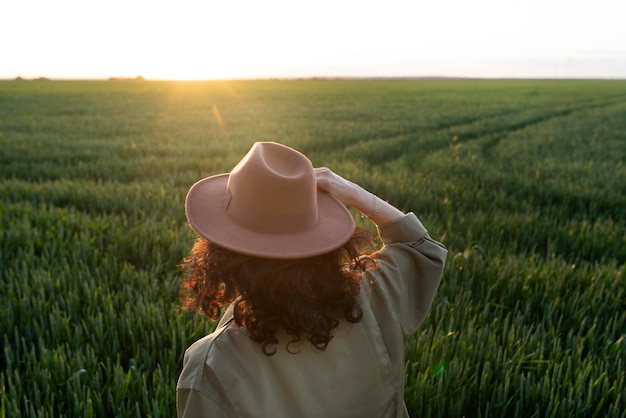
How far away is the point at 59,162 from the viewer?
8.67m

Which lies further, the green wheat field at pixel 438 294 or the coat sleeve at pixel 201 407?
the green wheat field at pixel 438 294

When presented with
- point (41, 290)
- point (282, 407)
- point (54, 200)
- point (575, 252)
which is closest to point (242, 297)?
point (282, 407)

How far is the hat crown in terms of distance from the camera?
1.19m

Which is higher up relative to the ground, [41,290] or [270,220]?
[270,220]

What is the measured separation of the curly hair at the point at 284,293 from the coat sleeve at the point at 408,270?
23 centimetres

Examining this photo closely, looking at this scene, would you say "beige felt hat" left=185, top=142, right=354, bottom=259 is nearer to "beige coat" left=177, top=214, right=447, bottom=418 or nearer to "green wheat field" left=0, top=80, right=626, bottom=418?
"beige coat" left=177, top=214, right=447, bottom=418

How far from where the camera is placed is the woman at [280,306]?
1.12 metres

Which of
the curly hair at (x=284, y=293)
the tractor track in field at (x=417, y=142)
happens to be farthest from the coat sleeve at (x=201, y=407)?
the tractor track in field at (x=417, y=142)

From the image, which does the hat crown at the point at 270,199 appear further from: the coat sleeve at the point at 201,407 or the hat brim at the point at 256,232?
the coat sleeve at the point at 201,407

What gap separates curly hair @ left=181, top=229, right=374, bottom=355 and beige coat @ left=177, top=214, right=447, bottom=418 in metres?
0.04

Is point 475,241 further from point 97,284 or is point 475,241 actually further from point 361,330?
point 361,330

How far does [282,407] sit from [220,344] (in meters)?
0.19

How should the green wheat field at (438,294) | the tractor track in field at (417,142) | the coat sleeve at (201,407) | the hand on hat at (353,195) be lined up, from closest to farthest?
the coat sleeve at (201,407)
the hand on hat at (353,195)
the green wheat field at (438,294)
the tractor track in field at (417,142)

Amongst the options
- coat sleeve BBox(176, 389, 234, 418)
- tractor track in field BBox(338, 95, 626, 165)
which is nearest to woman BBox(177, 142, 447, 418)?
coat sleeve BBox(176, 389, 234, 418)
